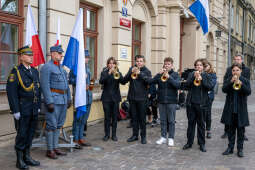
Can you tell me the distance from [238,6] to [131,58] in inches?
949

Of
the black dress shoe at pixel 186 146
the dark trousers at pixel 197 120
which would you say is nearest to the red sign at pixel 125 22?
the dark trousers at pixel 197 120

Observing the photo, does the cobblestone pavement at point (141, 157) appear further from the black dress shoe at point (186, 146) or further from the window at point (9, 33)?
the window at point (9, 33)

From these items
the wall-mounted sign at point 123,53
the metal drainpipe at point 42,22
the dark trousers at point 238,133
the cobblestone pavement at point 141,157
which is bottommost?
the cobblestone pavement at point 141,157

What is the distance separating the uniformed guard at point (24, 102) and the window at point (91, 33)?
13.6 feet

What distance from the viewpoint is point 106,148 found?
6.34m

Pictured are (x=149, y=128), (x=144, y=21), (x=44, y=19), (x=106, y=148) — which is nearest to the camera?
(x=106, y=148)

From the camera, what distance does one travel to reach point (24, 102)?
4.91 metres

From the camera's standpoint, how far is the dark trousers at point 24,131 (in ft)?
16.1

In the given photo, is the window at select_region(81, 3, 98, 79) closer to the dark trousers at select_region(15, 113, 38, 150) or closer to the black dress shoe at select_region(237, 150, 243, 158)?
the dark trousers at select_region(15, 113, 38, 150)

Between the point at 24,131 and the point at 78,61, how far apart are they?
1.72 m

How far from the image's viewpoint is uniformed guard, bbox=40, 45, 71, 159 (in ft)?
17.4

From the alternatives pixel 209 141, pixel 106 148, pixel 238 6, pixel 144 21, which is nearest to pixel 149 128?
pixel 209 141

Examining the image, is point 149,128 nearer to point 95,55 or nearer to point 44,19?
point 95,55

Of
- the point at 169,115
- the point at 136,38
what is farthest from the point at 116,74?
the point at 136,38
